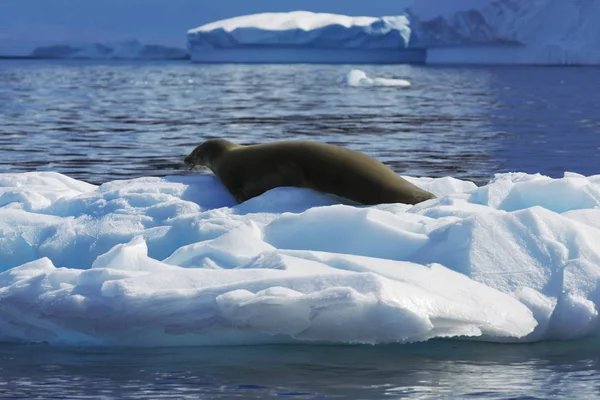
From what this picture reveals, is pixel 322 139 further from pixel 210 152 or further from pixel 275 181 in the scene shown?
pixel 275 181

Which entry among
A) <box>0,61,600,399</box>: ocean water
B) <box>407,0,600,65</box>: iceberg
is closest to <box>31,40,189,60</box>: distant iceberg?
<box>407,0,600,65</box>: iceberg

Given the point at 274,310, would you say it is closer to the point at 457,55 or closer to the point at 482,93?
Answer: the point at 482,93

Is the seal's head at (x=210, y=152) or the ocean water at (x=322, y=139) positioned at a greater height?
the seal's head at (x=210, y=152)

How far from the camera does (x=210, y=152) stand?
6094mm

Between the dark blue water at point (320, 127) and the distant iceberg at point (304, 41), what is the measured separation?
3122cm

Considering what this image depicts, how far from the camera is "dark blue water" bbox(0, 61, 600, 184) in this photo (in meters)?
10.8

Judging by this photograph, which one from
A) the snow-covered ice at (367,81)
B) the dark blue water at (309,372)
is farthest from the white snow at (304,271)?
the snow-covered ice at (367,81)

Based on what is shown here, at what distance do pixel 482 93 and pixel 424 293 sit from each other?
76.0 ft

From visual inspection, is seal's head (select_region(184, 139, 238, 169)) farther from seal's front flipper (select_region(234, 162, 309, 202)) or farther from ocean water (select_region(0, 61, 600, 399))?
ocean water (select_region(0, 61, 600, 399))

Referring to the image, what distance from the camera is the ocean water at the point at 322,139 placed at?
134 inches

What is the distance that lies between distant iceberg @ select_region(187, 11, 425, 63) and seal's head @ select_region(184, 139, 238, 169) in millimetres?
51762

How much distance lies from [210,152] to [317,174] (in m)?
0.93

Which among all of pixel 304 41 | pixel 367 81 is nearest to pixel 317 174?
pixel 367 81

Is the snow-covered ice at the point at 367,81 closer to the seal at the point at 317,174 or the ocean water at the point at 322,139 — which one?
the ocean water at the point at 322,139
